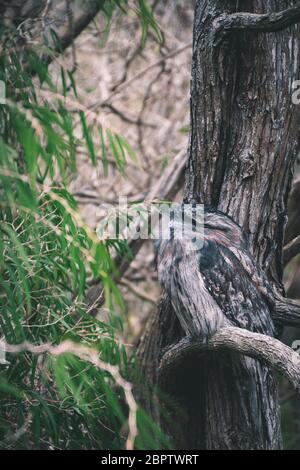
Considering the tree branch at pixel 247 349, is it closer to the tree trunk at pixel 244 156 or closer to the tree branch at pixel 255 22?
the tree trunk at pixel 244 156

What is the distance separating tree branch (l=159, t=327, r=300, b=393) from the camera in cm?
192

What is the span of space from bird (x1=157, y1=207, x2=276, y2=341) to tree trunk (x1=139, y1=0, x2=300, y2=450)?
103 millimetres

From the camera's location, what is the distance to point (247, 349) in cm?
204

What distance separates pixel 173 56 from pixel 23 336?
2717 millimetres

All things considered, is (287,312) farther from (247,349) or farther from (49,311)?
(49,311)

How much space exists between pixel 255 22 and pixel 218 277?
0.91m

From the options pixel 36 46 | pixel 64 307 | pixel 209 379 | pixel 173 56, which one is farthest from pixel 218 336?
pixel 173 56

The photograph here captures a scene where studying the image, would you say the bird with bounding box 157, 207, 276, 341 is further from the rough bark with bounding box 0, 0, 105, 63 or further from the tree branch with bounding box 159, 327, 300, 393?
the rough bark with bounding box 0, 0, 105, 63

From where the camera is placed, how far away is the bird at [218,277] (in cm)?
235

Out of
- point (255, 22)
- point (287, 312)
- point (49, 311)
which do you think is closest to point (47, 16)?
point (255, 22)

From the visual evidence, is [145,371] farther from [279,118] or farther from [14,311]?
[279,118]

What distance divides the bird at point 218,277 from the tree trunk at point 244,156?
0.10 m

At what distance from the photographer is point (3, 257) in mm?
2021

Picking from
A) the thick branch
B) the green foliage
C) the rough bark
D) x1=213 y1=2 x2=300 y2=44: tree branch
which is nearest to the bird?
the thick branch
